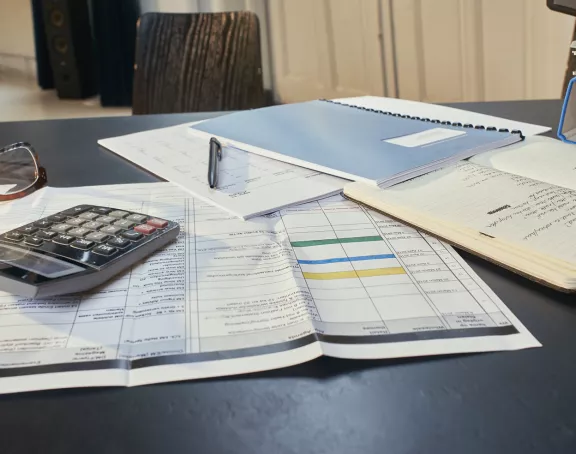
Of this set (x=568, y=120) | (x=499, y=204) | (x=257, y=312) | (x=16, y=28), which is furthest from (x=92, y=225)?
(x=16, y=28)

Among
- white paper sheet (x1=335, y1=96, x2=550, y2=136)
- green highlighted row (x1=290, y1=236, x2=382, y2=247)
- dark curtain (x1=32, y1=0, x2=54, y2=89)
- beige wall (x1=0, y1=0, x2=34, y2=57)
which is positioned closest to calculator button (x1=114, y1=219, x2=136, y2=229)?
green highlighted row (x1=290, y1=236, x2=382, y2=247)

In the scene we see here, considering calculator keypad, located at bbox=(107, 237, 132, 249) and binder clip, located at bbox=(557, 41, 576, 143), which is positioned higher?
binder clip, located at bbox=(557, 41, 576, 143)

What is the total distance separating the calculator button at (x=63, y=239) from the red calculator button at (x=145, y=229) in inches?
1.9

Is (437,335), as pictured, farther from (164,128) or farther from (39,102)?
(39,102)

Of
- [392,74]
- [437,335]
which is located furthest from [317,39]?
[437,335]

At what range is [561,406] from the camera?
297 millimetres

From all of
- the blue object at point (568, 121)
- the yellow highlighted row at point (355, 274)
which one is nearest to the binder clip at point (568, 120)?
the blue object at point (568, 121)

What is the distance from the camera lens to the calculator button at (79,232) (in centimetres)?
46

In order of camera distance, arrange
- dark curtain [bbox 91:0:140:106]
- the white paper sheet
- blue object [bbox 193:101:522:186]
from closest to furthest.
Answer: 1. blue object [bbox 193:101:522:186]
2. the white paper sheet
3. dark curtain [bbox 91:0:140:106]

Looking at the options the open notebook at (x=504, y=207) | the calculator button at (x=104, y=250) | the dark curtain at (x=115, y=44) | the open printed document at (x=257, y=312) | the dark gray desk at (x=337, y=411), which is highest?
the dark curtain at (x=115, y=44)

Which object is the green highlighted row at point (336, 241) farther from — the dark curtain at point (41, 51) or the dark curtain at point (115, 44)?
the dark curtain at point (41, 51)

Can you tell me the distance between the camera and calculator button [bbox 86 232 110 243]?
0.45 m

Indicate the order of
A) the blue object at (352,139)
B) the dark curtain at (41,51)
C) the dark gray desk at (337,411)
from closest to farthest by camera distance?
the dark gray desk at (337,411) < the blue object at (352,139) < the dark curtain at (41,51)

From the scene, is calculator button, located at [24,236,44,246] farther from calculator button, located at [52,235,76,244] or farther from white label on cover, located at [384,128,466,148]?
white label on cover, located at [384,128,466,148]
